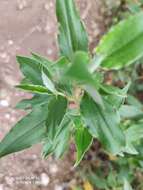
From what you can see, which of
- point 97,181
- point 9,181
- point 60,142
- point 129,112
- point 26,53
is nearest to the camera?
point 60,142

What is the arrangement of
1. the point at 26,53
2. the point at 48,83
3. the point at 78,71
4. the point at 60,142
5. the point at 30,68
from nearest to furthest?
the point at 78,71, the point at 48,83, the point at 30,68, the point at 60,142, the point at 26,53

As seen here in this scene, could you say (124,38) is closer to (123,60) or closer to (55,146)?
(123,60)

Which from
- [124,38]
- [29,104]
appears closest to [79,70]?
[124,38]

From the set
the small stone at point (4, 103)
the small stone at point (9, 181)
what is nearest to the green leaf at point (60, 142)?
the small stone at point (9, 181)

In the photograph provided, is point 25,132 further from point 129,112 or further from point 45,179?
point 45,179

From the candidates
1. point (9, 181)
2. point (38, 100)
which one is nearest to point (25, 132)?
point (38, 100)

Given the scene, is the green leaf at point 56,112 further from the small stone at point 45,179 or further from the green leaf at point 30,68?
the small stone at point 45,179

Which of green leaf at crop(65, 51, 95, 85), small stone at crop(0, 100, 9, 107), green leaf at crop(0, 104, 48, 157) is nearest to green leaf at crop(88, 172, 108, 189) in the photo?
small stone at crop(0, 100, 9, 107)
